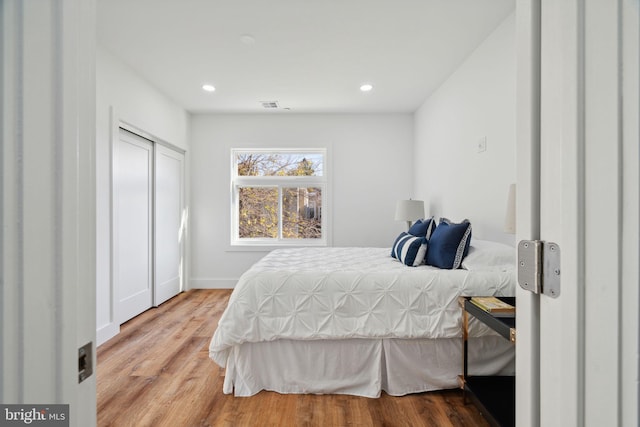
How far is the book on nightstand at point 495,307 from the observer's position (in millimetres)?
1505

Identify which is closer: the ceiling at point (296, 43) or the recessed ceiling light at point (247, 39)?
the ceiling at point (296, 43)

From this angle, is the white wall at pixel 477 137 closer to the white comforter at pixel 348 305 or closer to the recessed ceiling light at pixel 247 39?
the white comforter at pixel 348 305

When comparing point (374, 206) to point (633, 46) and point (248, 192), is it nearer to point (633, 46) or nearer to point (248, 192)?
point (248, 192)

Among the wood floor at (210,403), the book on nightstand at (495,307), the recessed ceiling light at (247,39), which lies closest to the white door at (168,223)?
the wood floor at (210,403)

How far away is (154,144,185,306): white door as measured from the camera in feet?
12.3

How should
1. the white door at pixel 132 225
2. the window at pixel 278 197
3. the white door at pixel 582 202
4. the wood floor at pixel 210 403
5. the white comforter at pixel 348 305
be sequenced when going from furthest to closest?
the window at pixel 278 197
the white door at pixel 132 225
the white comforter at pixel 348 305
the wood floor at pixel 210 403
the white door at pixel 582 202

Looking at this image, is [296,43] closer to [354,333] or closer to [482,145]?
[482,145]

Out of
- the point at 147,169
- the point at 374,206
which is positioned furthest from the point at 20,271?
the point at 374,206

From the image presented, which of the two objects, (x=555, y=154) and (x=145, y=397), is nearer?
(x=555, y=154)

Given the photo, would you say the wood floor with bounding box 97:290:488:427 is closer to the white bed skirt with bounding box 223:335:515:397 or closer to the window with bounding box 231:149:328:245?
the white bed skirt with bounding box 223:335:515:397

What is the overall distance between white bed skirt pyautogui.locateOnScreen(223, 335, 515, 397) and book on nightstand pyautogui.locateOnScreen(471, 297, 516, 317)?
380 mm

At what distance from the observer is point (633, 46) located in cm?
40

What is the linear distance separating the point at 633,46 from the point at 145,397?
2.53 metres

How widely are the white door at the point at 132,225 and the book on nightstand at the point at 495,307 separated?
3037 mm
